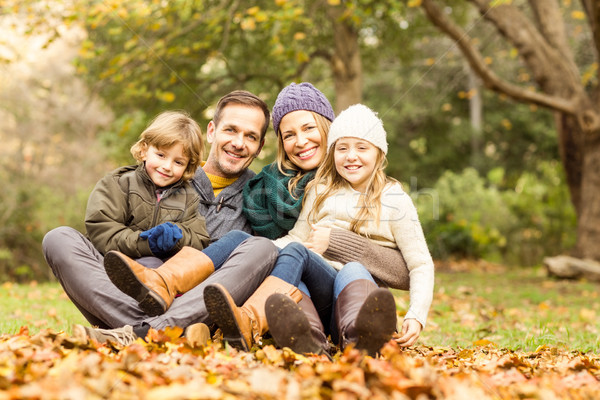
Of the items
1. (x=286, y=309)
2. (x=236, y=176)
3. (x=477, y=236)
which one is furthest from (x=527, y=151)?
(x=286, y=309)

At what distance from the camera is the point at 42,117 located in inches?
671

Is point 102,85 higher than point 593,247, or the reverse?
point 102,85

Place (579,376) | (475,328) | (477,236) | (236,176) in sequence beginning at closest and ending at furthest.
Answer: (579,376)
(236,176)
(475,328)
(477,236)

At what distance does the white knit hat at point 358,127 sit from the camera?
109 inches

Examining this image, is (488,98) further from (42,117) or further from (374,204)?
(374,204)

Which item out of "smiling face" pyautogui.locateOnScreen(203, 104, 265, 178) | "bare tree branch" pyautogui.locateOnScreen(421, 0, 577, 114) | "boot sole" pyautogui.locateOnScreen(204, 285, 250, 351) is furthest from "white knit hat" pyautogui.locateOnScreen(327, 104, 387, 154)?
"bare tree branch" pyautogui.locateOnScreen(421, 0, 577, 114)

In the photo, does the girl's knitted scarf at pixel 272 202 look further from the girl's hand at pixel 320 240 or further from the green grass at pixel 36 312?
the green grass at pixel 36 312

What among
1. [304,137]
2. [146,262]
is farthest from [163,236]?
[304,137]

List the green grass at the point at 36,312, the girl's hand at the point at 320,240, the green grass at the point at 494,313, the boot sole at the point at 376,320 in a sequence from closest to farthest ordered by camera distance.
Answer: the boot sole at the point at 376,320 → the girl's hand at the point at 320,240 → the green grass at the point at 494,313 → the green grass at the point at 36,312

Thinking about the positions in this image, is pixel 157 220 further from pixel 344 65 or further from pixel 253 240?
pixel 344 65

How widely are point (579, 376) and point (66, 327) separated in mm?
2906

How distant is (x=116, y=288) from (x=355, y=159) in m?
1.32

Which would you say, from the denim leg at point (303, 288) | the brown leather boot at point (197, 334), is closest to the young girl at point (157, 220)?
the brown leather boot at point (197, 334)

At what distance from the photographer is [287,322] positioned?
1980mm
